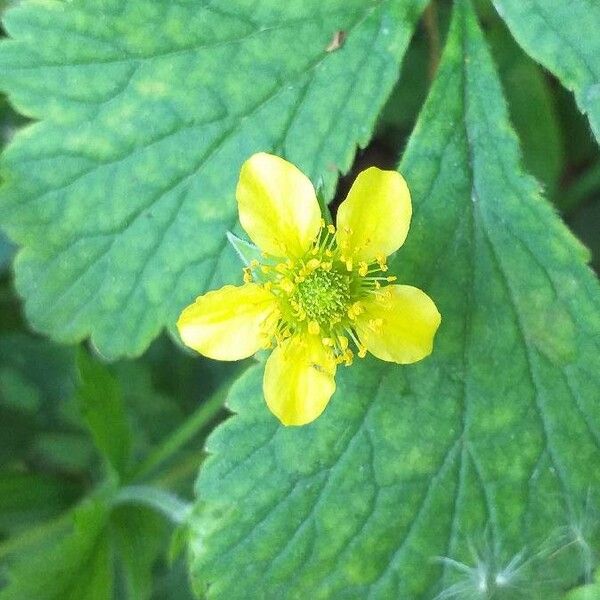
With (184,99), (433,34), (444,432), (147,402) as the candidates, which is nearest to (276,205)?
(184,99)

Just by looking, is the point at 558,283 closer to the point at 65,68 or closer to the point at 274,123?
the point at 274,123

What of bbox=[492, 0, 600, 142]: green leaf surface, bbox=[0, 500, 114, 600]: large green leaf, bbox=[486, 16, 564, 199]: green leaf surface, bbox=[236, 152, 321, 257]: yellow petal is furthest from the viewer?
bbox=[486, 16, 564, 199]: green leaf surface

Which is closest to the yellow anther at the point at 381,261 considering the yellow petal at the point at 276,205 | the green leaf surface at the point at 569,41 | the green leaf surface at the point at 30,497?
the yellow petal at the point at 276,205

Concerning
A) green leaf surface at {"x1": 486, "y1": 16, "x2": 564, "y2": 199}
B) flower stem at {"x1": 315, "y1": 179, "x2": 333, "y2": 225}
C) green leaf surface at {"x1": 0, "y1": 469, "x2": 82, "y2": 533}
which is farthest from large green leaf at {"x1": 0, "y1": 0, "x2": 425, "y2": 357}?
green leaf surface at {"x1": 0, "y1": 469, "x2": 82, "y2": 533}

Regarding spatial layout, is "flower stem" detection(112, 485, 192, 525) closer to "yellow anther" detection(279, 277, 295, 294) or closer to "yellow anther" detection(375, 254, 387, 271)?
"yellow anther" detection(279, 277, 295, 294)

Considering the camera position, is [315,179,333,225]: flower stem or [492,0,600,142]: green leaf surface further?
[492,0,600,142]: green leaf surface

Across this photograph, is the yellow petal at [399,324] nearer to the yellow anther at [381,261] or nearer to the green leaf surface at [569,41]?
the yellow anther at [381,261]

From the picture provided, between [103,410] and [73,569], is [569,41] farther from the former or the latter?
[73,569]
